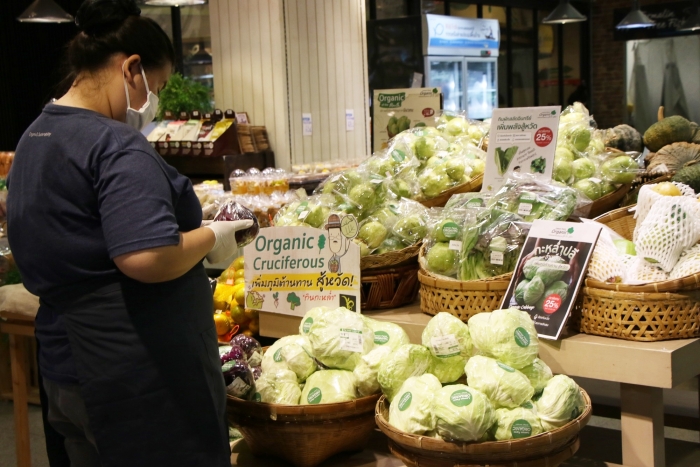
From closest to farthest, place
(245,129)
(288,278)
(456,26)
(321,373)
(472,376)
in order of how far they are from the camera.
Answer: (472,376) → (321,373) → (288,278) → (245,129) → (456,26)

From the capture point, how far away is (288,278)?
7.79 feet

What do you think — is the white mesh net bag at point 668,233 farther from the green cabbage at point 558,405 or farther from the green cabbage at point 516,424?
the green cabbage at point 516,424

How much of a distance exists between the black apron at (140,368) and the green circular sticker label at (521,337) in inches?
28.1

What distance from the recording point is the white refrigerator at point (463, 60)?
930 centimetres

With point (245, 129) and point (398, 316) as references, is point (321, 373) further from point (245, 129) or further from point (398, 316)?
point (245, 129)

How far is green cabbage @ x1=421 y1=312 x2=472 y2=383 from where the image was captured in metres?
1.82

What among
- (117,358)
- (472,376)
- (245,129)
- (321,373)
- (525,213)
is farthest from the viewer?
(245,129)

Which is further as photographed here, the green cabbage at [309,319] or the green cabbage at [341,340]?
the green cabbage at [309,319]

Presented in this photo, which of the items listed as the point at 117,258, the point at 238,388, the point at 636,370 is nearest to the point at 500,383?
the point at 636,370

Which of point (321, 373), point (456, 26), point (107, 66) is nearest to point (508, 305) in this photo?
point (321, 373)

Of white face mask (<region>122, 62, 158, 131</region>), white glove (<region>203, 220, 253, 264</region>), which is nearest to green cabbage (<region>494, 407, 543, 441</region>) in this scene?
white glove (<region>203, 220, 253, 264</region>)

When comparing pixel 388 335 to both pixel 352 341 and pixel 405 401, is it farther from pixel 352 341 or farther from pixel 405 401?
pixel 405 401

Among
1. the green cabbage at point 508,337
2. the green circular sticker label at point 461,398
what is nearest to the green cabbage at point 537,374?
the green cabbage at point 508,337

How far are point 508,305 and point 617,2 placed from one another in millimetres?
13113
